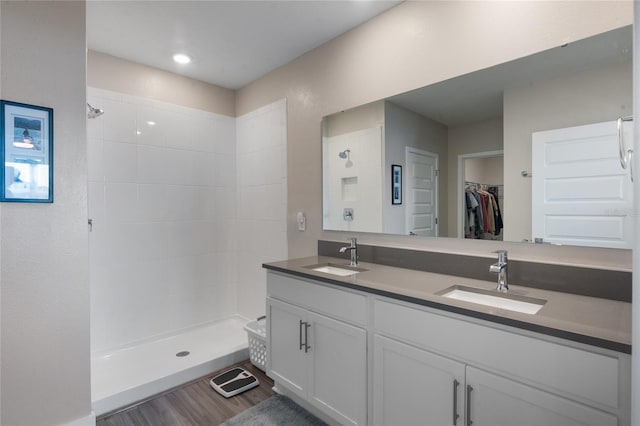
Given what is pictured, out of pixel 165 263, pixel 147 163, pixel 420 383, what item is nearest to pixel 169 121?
pixel 147 163

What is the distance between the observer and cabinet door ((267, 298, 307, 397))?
1900 millimetres

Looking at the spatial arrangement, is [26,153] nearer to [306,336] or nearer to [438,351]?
[306,336]

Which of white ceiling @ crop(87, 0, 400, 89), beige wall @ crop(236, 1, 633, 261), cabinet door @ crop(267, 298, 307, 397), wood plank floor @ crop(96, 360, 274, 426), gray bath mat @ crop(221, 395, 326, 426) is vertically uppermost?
white ceiling @ crop(87, 0, 400, 89)

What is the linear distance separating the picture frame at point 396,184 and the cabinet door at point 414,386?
0.87 m

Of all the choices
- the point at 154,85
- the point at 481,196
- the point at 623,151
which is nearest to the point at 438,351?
the point at 481,196

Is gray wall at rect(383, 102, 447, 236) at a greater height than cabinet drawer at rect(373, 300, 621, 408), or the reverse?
gray wall at rect(383, 102, 447, 236)

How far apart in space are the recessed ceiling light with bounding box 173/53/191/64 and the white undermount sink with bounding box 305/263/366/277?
1.98m

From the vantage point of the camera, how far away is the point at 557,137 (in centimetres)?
146

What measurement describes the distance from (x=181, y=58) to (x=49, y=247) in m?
1.76

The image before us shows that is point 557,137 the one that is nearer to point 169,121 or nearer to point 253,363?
point 253,363

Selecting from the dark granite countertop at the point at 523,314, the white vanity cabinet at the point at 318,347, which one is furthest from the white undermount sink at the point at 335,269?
the white vanity cabinet at the point at 318,347

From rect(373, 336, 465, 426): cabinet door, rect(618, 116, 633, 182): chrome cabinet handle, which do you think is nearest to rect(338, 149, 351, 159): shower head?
rect(373, 336, 465, 426): cabinet door

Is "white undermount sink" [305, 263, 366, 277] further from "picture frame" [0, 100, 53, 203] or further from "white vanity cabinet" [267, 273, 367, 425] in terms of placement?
"picture frame" [0, 100, 53, 203]

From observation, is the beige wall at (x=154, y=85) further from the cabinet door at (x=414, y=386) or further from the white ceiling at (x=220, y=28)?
the cabinet door at (x=414, y=386)
